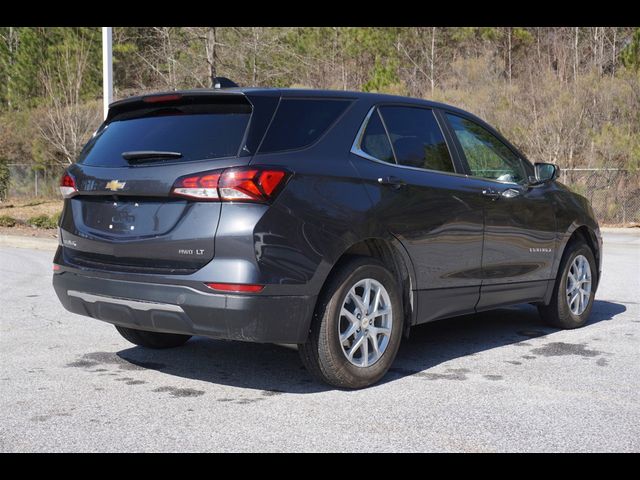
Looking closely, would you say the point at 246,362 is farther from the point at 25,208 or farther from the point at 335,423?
the point at 25,208

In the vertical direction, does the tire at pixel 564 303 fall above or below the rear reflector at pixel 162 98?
below

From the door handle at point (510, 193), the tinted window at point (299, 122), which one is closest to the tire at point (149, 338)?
the tinted window at point (299, 122)

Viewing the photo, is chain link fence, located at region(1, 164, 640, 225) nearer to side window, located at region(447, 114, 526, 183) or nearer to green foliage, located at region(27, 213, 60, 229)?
green foliage, located at region(27, 213, 60, 229)

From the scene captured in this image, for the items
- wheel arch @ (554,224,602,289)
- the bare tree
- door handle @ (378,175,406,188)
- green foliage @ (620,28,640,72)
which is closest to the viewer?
door handle @ (378,175,406,188)

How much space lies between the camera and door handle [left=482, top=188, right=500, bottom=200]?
6.11 metres

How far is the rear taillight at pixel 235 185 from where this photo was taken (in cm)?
451

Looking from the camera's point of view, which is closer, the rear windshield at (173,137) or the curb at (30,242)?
the rear windshield at (173,137)

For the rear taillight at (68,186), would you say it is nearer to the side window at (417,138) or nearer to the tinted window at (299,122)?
the tinted window at (299,122)

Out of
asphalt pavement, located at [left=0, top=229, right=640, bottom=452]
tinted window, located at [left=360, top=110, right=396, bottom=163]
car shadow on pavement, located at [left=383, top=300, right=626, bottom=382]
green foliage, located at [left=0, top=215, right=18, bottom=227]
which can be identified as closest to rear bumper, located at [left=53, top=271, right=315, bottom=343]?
asphalt pavement, located at [left=0, top=229, right=640, bottom=452]

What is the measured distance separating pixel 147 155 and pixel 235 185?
718 millimetres

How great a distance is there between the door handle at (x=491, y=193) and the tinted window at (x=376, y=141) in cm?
102

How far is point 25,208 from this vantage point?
2684 centimetres
